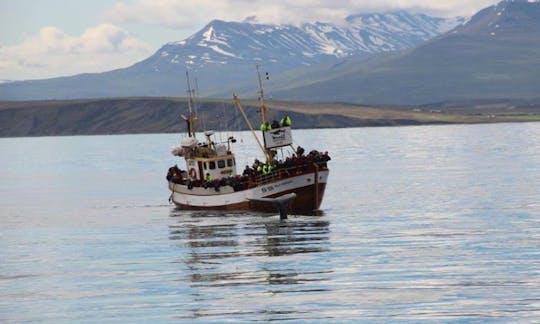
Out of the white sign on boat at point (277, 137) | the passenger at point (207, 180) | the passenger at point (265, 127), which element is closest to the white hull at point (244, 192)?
the passenger at point (207, 180)

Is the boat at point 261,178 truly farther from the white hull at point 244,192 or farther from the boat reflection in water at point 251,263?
the boat reflection in water at point 251,263

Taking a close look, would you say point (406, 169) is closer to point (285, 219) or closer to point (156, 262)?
point (285, 219)

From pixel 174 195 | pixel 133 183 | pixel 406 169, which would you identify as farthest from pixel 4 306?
pixel 406 169

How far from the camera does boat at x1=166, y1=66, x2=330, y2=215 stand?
74.2m

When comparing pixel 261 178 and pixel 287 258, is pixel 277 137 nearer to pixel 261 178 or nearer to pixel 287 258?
pixel 261 178

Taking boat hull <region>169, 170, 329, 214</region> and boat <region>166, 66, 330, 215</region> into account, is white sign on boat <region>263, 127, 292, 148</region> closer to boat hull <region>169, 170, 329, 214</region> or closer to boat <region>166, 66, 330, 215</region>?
boat <region>166, 66, 330, 215</region>

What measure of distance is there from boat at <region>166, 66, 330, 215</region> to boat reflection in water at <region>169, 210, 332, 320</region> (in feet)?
5.09

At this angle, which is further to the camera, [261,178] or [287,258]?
[261,178]

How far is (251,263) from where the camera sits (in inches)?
1976

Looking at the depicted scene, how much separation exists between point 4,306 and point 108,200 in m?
57.5

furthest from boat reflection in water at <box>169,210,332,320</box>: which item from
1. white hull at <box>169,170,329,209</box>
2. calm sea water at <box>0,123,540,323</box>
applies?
white hull at <box>169,170,329,209</box>

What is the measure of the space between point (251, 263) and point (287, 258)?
1895 mm

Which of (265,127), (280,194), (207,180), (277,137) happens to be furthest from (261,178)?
(207,180)

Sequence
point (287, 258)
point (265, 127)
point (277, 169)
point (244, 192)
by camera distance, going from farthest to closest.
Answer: point (265, 127), point (244, 192), point (277, 169), point (287, 258)
